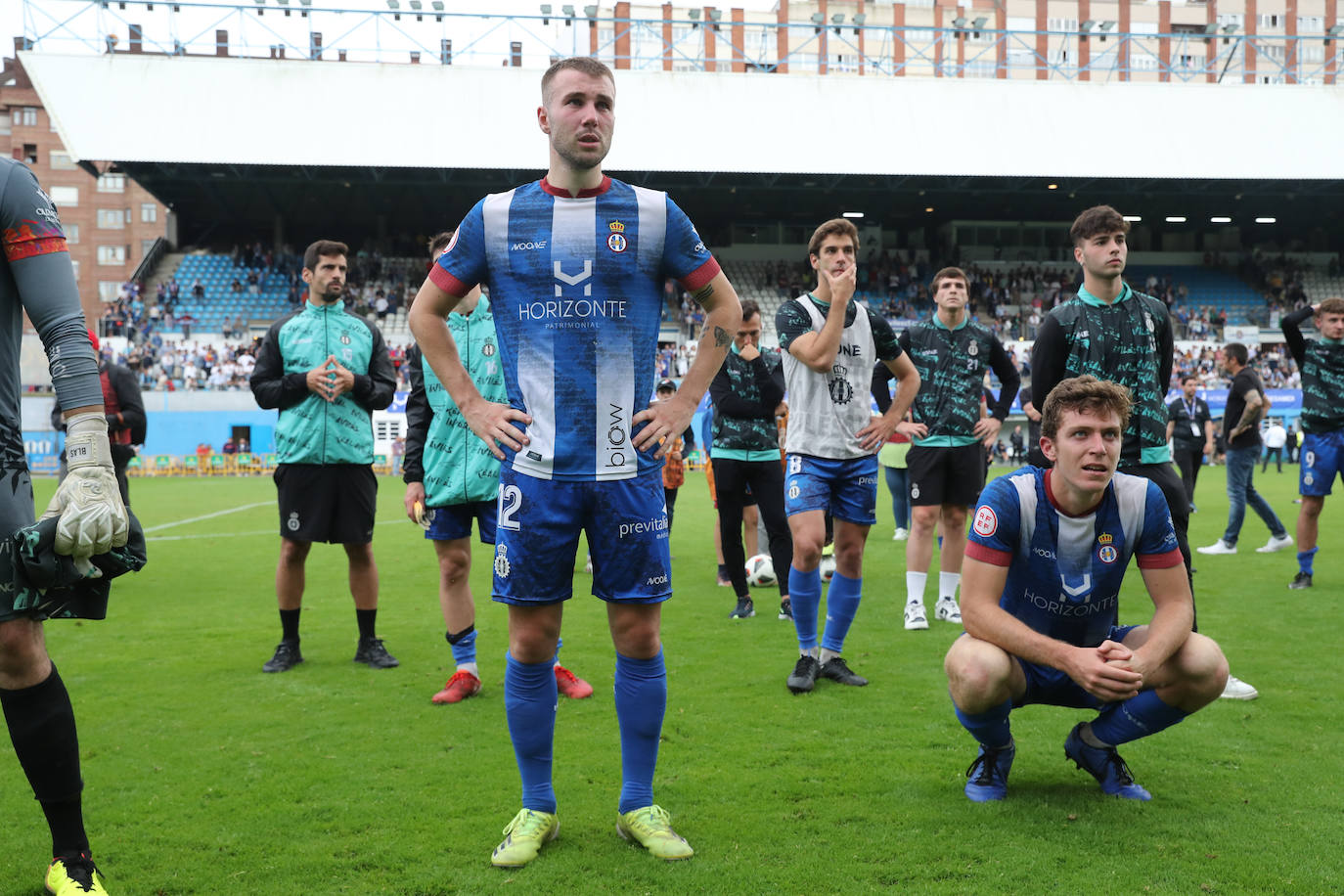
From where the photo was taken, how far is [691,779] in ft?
13.5

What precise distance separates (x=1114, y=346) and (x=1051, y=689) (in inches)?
67.7

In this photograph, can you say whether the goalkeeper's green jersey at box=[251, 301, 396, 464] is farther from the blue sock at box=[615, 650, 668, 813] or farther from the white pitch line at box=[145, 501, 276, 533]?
the white pitch line at box=[145, 501, 276, 533]

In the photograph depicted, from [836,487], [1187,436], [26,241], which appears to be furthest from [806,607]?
[1187,436]

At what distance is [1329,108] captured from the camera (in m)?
36.8

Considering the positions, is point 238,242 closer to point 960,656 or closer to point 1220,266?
point 1220,266

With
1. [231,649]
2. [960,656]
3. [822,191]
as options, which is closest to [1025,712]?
[960,656]

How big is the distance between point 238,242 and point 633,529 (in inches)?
1920

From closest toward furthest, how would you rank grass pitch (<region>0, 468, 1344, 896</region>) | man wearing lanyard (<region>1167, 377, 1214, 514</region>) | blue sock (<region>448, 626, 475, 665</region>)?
grass pitch (<region>0, 468, 1344, 896</region>) < blue sock (<region>448, 626, 475, 665</region>) < man wearing lanyard (<region>1167, 377, 1214, 514</region>)

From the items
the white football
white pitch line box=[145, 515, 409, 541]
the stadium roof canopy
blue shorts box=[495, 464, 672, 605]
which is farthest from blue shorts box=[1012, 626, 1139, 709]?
the stadium roof canopy

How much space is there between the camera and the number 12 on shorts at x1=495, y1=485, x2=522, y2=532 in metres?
3.42

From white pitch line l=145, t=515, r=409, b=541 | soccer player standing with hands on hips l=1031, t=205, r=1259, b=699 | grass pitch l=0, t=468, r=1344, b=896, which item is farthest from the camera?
white pitch line l=145, t=515, r=409, b=541

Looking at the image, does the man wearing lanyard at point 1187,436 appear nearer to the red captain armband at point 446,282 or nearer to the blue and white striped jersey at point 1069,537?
the blue and white striped jersey at point 1069,537

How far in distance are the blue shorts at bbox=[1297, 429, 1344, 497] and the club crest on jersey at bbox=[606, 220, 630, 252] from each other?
712 centimetres

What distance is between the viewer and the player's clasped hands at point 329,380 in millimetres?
5840
